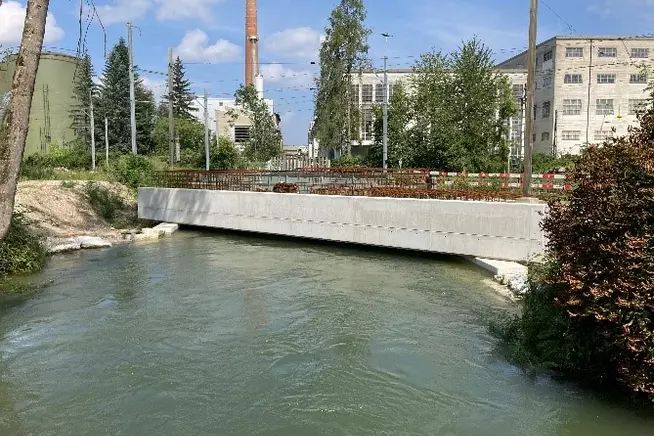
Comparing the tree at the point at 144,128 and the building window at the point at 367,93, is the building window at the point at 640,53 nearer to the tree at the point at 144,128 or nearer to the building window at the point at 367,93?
the building window at the point at 367,93

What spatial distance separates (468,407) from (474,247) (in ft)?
27.2

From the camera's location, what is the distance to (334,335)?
8.71 metres

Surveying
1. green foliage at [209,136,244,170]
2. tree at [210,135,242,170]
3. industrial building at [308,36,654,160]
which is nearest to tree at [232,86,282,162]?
tree at [210,135,242,170]

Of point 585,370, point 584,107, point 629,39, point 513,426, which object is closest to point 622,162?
point 585,370

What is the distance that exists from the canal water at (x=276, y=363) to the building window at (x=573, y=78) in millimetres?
52557

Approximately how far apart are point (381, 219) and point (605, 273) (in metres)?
10.3

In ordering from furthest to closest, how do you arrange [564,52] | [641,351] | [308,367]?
[564,52] → [308,367] → [641,351]

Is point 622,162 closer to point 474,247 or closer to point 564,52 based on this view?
point 474,247

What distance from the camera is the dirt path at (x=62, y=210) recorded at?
20.6 m

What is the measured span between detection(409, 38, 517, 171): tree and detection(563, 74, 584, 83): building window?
100ft

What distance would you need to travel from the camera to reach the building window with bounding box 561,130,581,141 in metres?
59.1

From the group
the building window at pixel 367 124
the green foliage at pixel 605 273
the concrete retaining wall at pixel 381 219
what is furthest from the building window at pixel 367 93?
the green foliage at pixel 605 273

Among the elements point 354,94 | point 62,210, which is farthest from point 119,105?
point 62,210

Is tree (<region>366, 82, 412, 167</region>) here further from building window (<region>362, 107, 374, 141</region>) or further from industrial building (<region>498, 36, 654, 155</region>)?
industrial building (<region>498, 36, 654, 155</region>)
